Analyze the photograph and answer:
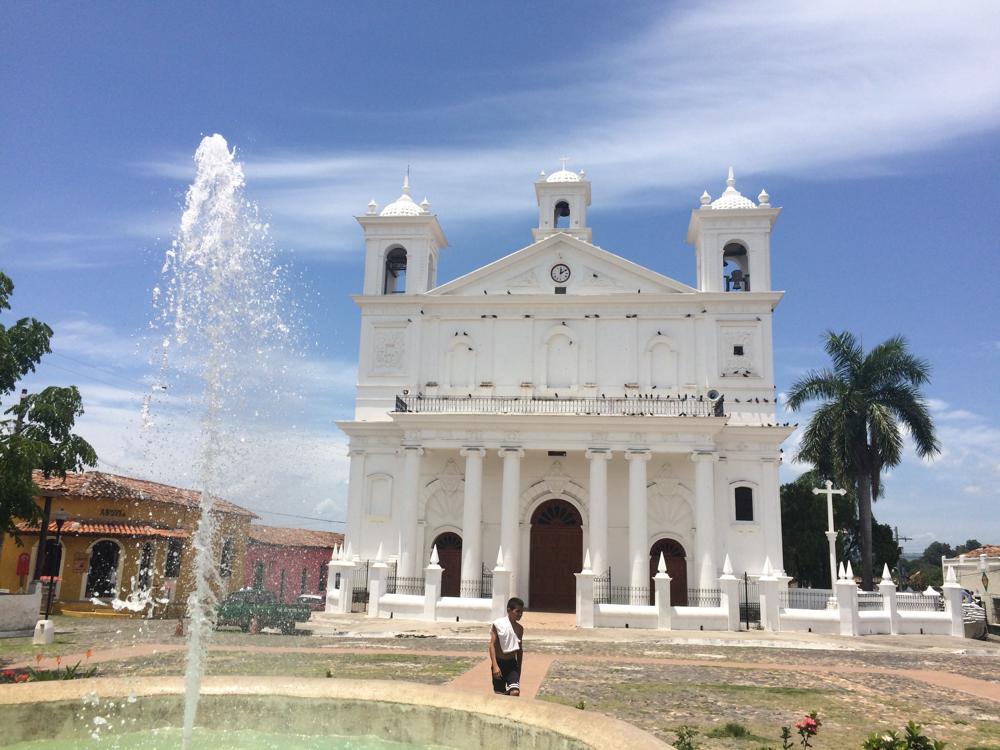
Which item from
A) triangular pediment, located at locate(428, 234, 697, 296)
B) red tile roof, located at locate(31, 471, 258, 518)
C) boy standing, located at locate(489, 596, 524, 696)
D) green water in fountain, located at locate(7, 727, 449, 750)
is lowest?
green water in fountain, located at locate(7, 727, 449, 750)

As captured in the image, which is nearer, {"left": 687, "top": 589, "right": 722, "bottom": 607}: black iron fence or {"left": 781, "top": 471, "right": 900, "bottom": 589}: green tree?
{"left": 687, "top": 589, "right": 722, "bottom": 607}: black iron fence

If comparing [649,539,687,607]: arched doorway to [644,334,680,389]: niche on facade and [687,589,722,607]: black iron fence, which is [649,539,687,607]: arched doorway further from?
[644,334,680,389]: niche on facade

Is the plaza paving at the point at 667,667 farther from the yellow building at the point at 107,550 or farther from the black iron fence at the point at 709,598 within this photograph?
the yellow building at the point at 107,550

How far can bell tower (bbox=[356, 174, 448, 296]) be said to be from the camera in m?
30.3

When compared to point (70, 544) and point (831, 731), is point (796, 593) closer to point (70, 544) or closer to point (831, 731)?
point (831, 731)

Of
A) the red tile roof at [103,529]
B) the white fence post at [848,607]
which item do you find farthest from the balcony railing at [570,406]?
the red tile roof at [103,529]

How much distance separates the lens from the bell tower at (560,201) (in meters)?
31.8

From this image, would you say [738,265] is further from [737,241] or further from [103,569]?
[103,569]

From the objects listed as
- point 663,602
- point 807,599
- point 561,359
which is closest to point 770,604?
point 807,599

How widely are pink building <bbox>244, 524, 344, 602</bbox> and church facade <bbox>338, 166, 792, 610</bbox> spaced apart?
1493cm

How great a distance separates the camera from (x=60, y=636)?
17812mm

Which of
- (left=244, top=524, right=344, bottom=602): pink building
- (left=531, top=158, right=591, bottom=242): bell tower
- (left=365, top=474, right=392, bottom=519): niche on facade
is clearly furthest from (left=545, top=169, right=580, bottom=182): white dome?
(left=244, top=524, right=344, bottom=602): pink building

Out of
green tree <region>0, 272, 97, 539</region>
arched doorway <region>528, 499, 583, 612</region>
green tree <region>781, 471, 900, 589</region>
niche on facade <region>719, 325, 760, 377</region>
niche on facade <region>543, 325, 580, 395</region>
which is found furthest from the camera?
green tree <region>781, 471, 900, 589</region>

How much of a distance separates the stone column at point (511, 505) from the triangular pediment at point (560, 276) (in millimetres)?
6911
